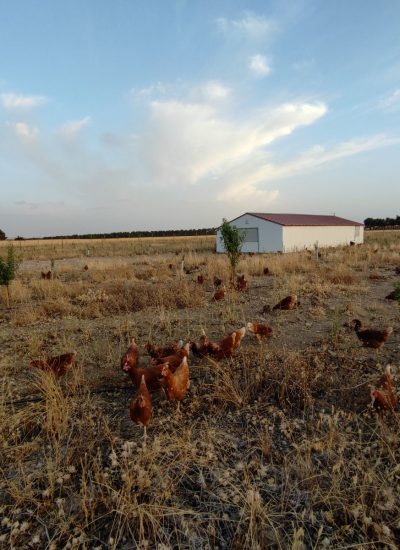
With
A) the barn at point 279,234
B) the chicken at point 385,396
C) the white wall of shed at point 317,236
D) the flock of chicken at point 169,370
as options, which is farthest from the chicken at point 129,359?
the white wall of shed at point 317,236

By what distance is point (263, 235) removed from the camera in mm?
27625

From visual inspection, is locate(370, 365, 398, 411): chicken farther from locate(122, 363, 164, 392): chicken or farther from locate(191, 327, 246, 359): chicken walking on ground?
locate(122, 363, 164, 392): chicken

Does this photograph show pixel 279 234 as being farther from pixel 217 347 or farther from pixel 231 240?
pixel 217 347

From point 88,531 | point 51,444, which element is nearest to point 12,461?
point 51,444

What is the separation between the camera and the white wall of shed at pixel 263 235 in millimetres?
26672

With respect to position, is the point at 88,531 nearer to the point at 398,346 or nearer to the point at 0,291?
the point at 398,346

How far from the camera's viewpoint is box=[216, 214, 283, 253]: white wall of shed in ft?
87.5

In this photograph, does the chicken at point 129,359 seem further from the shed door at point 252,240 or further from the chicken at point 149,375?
the shed door at point 252,240

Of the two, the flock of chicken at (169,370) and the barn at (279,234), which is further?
the barn at (279,234)

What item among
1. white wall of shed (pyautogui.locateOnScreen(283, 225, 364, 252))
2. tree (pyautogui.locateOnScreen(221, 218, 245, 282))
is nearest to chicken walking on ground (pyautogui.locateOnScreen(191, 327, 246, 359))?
tree (pyautogui.locateOnScreen(221, 218, 245, 282))

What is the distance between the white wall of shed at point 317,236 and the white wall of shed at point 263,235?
1.85 ft

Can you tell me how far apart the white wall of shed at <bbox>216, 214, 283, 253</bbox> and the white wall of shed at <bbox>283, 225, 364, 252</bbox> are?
56cm

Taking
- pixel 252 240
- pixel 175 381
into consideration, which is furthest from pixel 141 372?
pixel 252 240

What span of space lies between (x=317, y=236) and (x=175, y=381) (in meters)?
29.5
